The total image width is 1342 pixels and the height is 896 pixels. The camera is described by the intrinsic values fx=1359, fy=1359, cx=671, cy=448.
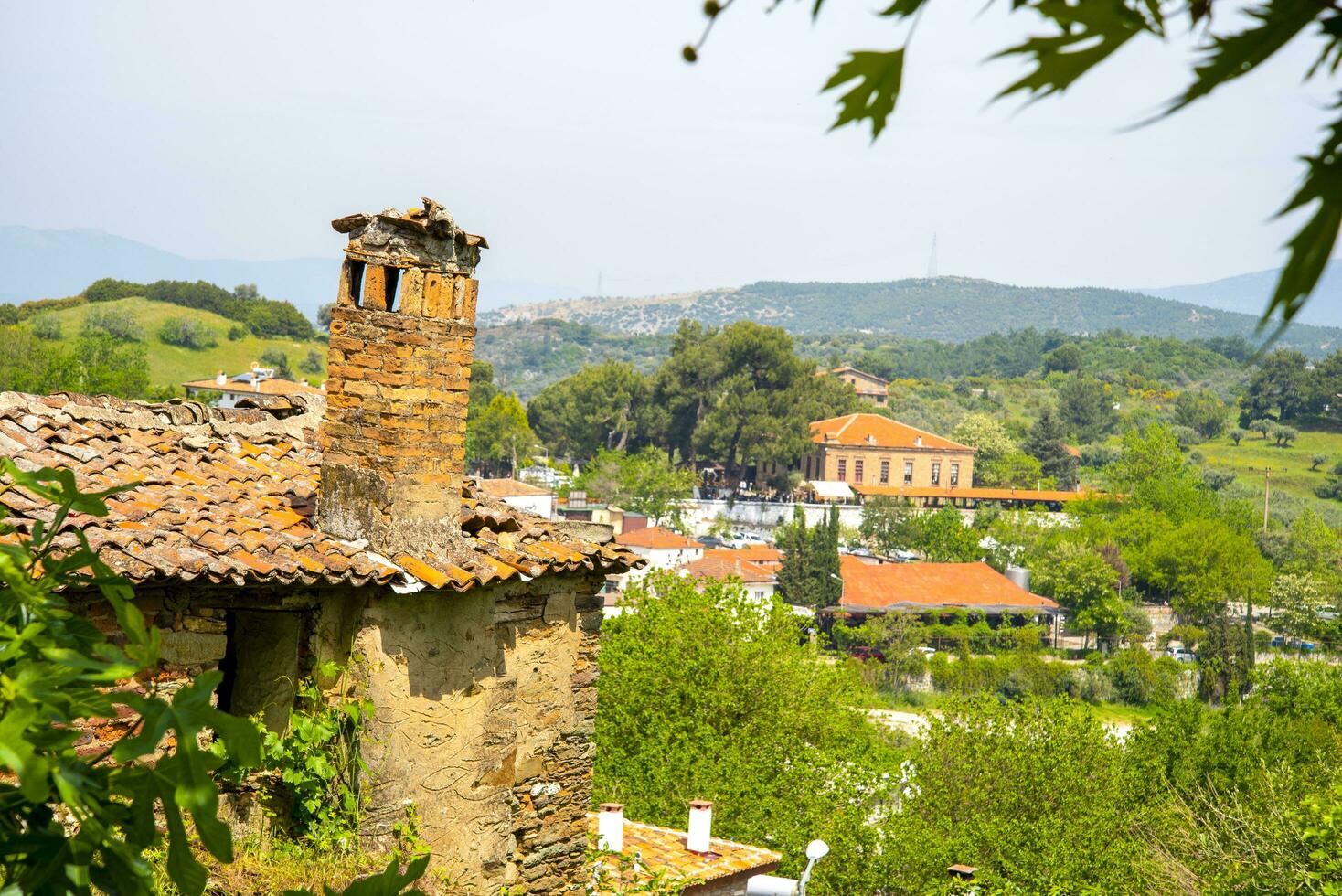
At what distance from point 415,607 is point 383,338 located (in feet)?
4.92

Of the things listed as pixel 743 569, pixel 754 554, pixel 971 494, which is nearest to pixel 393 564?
pixel 743 569

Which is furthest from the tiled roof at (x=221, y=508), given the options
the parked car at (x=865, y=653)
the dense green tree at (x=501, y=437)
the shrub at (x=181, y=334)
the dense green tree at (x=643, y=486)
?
the shrub at (x=181, y=334)

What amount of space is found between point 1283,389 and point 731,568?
70726 millimetres

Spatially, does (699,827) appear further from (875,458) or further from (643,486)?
(875,458)

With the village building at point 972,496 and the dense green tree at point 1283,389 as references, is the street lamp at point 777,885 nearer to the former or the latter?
the village building at point 972,496

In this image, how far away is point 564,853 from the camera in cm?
845

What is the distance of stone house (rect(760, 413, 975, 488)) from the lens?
89062mm

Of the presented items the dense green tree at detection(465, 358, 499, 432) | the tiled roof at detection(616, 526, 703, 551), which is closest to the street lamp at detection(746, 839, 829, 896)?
the tiled roof at detection(616, 526, 703, 551)

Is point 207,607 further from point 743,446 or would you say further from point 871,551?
point 743,446

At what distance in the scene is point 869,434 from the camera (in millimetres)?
90938

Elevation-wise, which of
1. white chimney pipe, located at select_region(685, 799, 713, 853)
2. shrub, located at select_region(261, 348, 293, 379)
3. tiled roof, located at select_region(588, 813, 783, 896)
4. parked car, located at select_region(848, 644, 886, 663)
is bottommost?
parked car, located at select_region(848, 644, 886, 663)

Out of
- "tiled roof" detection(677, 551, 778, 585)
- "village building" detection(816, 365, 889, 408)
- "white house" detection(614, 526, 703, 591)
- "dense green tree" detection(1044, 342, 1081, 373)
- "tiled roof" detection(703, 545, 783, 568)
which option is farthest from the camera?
"dense green tree" detection(1044, 342, 1081, 373)

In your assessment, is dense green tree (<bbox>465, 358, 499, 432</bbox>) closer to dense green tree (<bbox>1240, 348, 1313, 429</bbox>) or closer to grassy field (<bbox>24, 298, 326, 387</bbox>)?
grassy field (<bbox>24, 298, 326, 387</bbox>)

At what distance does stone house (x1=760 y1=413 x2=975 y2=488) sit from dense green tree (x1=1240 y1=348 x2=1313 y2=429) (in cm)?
2850
